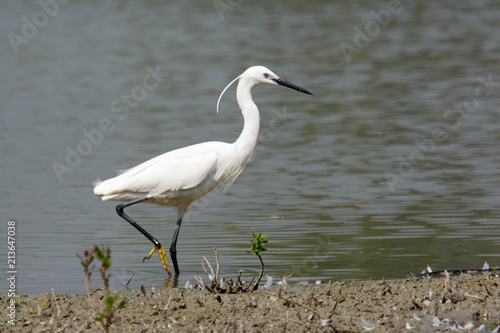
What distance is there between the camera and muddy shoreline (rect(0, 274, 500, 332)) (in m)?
6.00

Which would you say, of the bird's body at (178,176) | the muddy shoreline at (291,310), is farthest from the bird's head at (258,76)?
the muddy shoreline at (291,310)

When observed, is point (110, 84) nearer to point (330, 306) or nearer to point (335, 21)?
point (335, 21)

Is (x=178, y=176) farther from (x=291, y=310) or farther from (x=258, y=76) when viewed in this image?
(x=291, y=310)

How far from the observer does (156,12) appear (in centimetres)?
3503

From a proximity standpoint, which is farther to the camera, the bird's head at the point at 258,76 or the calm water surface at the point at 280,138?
the calm water surface at the point at 280,138

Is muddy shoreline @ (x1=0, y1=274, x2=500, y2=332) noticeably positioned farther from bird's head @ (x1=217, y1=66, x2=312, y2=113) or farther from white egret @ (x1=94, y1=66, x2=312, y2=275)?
bird's head @ (x1=217, y1=66, x2=312, y2=113)

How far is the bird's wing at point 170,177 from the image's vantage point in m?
8.69

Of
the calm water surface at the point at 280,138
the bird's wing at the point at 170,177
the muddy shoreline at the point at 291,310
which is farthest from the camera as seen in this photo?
the calm water surface at the point at 280,138

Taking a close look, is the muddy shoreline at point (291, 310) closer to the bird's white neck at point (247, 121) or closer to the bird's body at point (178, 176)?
the bird's body at point (178, 176)

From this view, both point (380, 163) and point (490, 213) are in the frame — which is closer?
point (490, 213)

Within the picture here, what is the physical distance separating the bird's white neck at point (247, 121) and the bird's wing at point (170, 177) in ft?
1.00

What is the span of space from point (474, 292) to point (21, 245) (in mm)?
5061

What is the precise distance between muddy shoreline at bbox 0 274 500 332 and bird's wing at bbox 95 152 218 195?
1.87 m

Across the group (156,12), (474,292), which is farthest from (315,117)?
(156,12)
